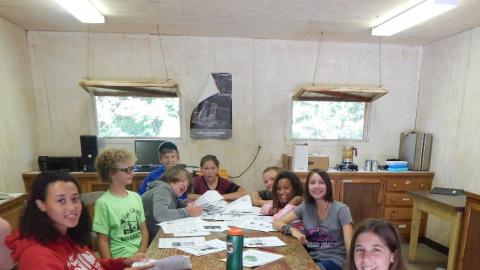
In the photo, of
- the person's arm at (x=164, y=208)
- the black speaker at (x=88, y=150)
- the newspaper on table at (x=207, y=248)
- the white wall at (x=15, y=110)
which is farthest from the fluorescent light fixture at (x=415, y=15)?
the white wall at (x=15, y=110)

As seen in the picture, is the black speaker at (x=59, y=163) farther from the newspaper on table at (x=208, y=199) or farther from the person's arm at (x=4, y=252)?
the person's arm at (x=4, y=252)

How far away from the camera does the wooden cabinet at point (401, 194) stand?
3.59 meters

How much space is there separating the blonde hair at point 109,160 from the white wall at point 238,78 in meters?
2.08

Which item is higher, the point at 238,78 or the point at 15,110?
the point at 238,78

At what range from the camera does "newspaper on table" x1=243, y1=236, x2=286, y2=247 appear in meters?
1.58

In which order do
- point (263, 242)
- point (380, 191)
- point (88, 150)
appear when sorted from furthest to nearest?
point (380, 191) → point (88, 150) → point (263, 242)

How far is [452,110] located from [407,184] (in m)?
1.10

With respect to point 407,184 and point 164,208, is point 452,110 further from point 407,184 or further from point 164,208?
point 164,208

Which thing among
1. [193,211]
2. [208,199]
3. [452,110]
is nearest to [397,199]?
[452,110]

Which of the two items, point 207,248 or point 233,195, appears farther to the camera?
point 233,195

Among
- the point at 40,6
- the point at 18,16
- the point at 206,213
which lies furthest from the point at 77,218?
the point at 18,16

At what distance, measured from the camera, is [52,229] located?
3.61 feet

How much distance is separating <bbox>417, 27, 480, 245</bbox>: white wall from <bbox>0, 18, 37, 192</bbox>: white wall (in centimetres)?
531

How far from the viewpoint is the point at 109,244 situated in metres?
1.66
